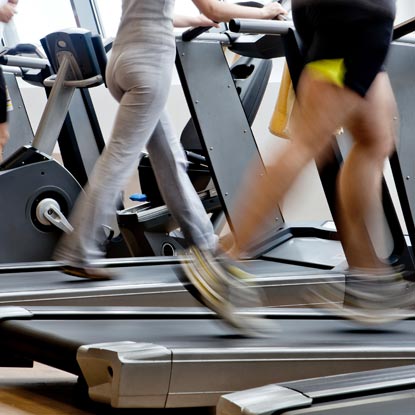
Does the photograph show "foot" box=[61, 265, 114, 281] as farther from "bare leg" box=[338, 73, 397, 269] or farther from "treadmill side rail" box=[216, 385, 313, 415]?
"treadmill side rail" box=[216, 385, 313, 415]

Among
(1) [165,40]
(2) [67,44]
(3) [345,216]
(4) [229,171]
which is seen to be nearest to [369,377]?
(3) [345,216]

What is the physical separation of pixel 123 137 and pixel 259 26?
0.57 meters

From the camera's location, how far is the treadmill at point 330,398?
1.41 m

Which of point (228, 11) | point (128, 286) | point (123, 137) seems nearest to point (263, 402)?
point (128, 286)

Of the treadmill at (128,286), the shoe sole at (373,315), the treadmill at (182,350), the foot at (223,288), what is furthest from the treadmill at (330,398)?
the treadmill at (128,286)

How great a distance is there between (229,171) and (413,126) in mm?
1035

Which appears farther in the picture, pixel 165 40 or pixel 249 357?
pixel 165 40

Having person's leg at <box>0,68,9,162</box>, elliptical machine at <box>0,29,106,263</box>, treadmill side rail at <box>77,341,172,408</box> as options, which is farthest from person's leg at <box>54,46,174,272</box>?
person's leg at <box>0,68,9,162</box>

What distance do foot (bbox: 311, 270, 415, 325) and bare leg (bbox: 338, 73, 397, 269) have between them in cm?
10

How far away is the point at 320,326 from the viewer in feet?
7.35

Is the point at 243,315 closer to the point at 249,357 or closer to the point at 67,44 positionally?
the point at 249,357

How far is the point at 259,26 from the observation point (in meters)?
2.78

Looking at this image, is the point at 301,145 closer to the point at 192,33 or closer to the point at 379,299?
the point at 379,299

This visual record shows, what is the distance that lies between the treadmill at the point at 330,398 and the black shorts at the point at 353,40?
83 centimetres
